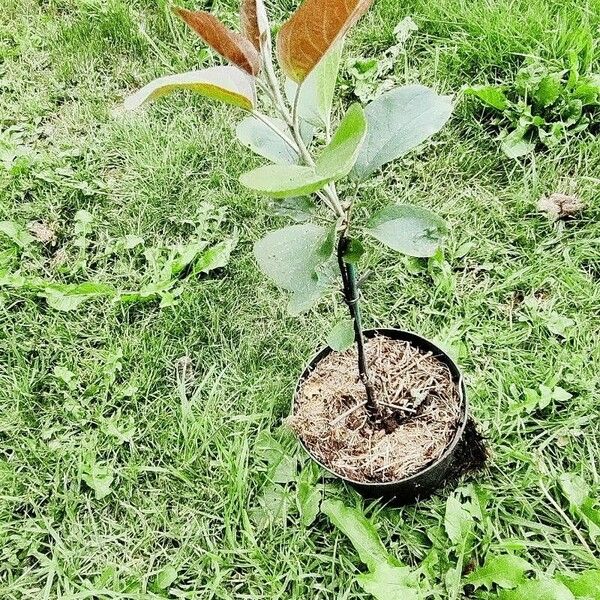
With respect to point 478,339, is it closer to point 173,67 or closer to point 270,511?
point 270,511

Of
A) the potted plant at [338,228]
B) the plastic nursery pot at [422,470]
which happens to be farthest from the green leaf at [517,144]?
the plastic nursery pot at [422,470]

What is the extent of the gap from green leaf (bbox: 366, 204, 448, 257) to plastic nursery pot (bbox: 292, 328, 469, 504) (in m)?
0.59

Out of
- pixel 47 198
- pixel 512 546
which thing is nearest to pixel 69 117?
pixel 47 198

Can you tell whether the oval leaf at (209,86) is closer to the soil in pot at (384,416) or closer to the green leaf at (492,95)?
the soil in pot at (384,416)

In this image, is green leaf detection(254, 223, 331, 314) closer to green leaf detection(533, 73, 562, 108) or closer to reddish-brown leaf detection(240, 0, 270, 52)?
reddish-brown leaf detection(240, 0, 270, 52)

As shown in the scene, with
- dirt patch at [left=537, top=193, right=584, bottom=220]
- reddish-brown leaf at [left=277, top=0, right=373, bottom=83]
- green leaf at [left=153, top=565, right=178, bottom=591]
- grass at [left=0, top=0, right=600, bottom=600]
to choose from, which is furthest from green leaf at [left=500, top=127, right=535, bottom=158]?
green leaf at [left=153, top=565, right=178, bottom=591]

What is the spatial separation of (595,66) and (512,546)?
1677mm

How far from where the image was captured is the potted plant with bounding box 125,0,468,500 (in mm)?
976

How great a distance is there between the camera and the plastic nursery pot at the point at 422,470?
5.69 ft

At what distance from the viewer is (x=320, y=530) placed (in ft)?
6.21

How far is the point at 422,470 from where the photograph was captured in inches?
68.1

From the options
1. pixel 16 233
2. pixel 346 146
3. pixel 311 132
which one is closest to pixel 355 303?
pixel 311 132

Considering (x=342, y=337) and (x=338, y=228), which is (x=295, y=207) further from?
(x=342, y=337)

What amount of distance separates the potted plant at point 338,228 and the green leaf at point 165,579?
48 cm
